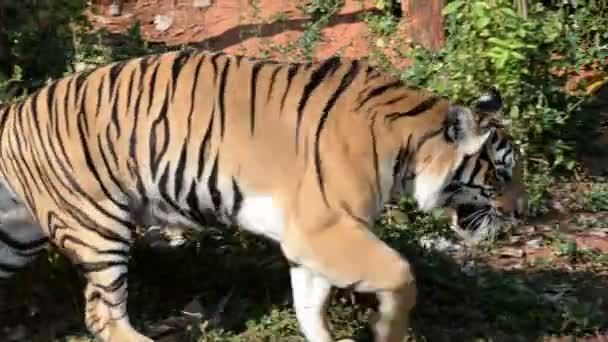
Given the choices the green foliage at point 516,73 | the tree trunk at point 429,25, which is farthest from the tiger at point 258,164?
the tree trunk at point 429,25

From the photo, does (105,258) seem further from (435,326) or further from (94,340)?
(435,326)

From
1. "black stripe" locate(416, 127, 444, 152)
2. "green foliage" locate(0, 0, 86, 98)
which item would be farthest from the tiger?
"green foliage" locate(0, 0, 86, 98)

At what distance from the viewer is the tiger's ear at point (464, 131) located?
4.25m

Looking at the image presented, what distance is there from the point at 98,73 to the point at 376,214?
1.24 meters

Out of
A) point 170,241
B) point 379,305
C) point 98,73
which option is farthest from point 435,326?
point 98,73

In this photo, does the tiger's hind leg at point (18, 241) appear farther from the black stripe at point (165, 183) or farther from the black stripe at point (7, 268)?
the black stripe at point (165, 183)

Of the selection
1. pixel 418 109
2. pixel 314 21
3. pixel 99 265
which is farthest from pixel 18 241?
pixel 314 21

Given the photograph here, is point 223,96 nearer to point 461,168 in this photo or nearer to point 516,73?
point 461,168

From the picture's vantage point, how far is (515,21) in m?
6.38

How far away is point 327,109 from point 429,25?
3957 millimetres

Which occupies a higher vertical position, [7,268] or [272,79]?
[272,79]

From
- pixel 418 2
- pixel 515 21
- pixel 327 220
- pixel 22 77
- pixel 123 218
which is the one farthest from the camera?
pixel 418 2

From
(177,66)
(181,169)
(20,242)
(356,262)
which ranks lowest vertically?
(20,242)

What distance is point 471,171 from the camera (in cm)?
441
